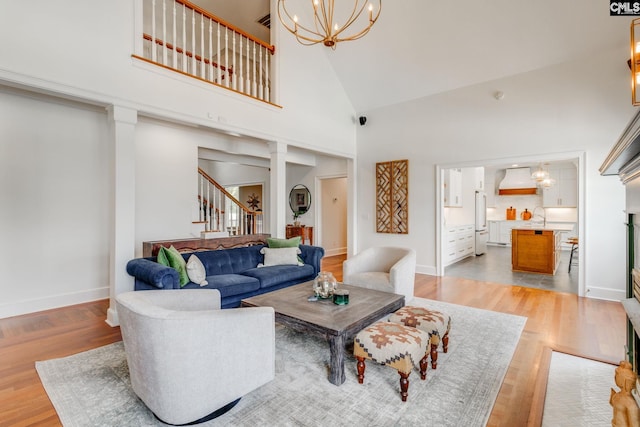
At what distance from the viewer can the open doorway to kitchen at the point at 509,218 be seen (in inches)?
210

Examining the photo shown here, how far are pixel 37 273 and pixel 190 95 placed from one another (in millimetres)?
2907

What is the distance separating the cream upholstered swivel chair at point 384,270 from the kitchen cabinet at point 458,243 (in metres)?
2.27

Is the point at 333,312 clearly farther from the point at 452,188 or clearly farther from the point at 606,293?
the point at 452,188

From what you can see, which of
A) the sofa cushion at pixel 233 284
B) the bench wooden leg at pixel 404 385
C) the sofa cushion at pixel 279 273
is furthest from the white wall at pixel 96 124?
the bench wooden leg at pixel 404 385

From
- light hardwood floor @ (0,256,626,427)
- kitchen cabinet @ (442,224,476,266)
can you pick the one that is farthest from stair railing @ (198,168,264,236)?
kitchen cabinet @ (442,224,476,266)

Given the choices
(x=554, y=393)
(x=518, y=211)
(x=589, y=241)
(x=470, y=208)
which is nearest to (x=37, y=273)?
(x=554, y=393)

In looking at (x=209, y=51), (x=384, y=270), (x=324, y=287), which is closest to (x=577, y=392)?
(x=324, y=287)

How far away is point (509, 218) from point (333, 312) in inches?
393

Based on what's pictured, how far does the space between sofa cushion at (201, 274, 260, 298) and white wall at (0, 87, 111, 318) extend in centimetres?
156

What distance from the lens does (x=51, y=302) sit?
3.93m

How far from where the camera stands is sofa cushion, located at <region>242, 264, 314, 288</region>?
376cm

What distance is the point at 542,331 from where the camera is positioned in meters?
3.21

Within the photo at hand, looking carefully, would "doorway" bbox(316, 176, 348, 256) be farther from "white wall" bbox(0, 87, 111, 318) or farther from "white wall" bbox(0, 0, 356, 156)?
"white wall" bbox(0, 87, 111, 318)

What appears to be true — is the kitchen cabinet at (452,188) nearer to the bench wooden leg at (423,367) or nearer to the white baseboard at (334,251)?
the white baseboard at (334,251)
